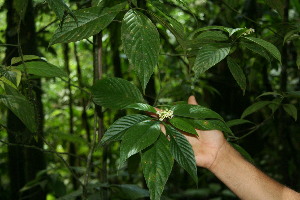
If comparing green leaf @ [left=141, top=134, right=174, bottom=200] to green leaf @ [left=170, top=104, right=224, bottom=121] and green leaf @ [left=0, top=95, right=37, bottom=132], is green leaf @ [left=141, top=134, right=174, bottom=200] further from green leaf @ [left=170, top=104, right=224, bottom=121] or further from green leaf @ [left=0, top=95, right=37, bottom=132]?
green leaf @ [left=0, top=95, right=37, bottom=132]

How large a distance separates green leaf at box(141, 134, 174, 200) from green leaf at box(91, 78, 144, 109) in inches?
5.8

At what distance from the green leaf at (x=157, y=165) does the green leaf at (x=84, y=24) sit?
26 cm

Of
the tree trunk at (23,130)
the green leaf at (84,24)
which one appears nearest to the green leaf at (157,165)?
the green leaf at (84,24)

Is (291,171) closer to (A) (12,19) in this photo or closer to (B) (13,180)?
(B) (13,180)

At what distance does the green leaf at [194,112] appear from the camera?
772 mm

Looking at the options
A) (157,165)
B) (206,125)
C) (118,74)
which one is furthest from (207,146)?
(118,74)

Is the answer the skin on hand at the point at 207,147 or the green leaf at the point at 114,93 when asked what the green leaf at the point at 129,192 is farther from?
the green leaf at the point at 114,93

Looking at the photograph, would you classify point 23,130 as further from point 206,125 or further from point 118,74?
point 206,125

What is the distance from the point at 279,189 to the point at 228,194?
5.86 feet

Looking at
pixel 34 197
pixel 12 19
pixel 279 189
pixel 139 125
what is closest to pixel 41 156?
pixel 34 197

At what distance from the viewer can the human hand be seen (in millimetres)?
1098

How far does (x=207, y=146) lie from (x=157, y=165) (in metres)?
0.43

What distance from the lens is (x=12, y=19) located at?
177 cm

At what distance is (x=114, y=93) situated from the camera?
86cm
